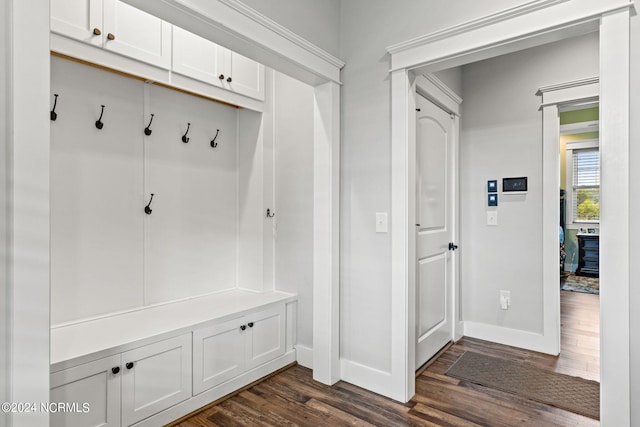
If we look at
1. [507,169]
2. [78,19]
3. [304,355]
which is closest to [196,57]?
[78,19]

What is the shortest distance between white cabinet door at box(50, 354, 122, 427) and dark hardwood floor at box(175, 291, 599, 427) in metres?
0.42

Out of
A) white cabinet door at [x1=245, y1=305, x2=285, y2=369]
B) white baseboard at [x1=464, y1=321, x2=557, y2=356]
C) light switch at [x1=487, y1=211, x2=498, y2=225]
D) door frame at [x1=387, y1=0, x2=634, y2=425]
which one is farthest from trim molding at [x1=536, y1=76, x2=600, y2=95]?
white cabinet door at [x1=245, y1=305, x2=285, y2=369]

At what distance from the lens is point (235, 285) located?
3141 millimetres

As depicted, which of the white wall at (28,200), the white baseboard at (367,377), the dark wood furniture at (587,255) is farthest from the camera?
the dark wood furniture at (587,255)

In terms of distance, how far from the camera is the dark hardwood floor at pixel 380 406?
2025mm

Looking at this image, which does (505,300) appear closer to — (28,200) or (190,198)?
(190,198)

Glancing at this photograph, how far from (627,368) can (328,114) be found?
80.0 inches

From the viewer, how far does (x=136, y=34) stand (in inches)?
86.0

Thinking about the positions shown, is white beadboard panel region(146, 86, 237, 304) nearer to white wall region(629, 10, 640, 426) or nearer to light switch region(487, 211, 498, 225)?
light switch region(487, 211, 498, 225)

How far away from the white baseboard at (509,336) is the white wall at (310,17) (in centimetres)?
265

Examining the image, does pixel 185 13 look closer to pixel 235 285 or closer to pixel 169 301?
pixel 169 301

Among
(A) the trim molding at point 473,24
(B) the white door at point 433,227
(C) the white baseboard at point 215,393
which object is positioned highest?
(A) the trim molding at point 473,24

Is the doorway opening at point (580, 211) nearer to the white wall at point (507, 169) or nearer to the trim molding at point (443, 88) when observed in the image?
the white wall at point (507, 169)

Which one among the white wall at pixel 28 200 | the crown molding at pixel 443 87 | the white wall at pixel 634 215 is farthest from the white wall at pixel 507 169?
the white wall at pixel 28 200
